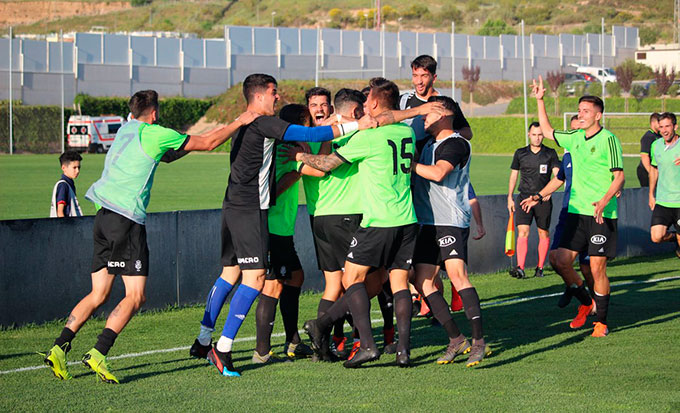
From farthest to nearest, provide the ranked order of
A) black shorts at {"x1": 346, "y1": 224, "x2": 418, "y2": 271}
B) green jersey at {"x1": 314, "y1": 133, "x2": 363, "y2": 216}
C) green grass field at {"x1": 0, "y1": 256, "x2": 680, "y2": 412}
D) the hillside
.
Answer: the hillside, green jersey at {"x1": 314, "y1": 133, "x2": 363, "y2": 216}, black shorts at {"x1": 346, "y1": 224, "x2": 418, "y2": 271}, green grass field at {"x1": 0, "y1": 256, "x2": 680, "y2": 412}

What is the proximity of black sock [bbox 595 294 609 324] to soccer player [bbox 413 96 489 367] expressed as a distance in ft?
6.08

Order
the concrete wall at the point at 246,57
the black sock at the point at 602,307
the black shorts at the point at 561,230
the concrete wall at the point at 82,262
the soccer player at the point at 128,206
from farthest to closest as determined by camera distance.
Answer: the concrete wall at the point at 246,57
the black shorts at the point at 561,230
the concrete wall at the point at 82,262
the black sock at the point at 602,307
the soccer player at the point at 128,206

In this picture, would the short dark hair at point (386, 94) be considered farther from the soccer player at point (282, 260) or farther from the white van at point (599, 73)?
the white van at point (599, 73)

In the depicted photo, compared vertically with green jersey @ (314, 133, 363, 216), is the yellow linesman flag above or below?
below

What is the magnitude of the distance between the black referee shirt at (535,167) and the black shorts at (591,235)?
4431 mm

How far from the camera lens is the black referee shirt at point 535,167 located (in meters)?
13.5

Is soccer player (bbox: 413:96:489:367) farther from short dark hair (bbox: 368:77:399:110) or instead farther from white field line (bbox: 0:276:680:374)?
white field line (bbox: 0:276:680:374)

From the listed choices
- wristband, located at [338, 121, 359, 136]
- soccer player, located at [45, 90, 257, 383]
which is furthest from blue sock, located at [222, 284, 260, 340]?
wristband, located at [338, 121, 359, 136]

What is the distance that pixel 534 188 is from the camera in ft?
44.6

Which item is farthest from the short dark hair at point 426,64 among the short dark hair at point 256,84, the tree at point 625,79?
the tree at point 625,79

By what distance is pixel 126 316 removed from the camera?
6863 mm

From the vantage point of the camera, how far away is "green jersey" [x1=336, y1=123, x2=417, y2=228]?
278 inches

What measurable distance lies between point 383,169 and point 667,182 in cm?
596

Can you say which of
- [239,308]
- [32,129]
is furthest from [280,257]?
[32,129]
